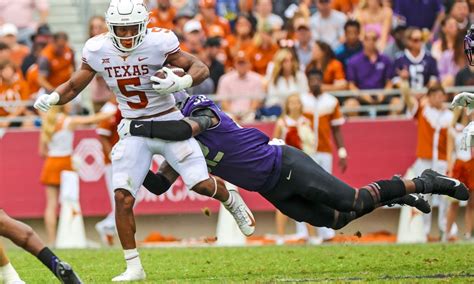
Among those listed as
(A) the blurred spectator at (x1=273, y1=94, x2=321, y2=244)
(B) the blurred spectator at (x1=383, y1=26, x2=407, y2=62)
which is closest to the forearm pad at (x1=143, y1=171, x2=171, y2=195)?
(A) the blurred spectator at (x1=273, y1=94, x2=321, y2=244)

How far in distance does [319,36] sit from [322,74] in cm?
179

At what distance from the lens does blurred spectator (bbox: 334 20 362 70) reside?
15781mm

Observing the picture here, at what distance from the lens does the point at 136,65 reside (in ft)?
29.0

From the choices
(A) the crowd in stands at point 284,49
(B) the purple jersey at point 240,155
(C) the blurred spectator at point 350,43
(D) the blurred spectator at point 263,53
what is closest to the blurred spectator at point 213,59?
(A) the crowd in stands at point 284,49

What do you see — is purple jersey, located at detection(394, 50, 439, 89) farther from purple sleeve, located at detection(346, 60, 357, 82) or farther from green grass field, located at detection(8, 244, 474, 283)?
green grass field, located at detection(8, 244, 474, 283)

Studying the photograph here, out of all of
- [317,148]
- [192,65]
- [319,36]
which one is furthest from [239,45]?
[192,65]

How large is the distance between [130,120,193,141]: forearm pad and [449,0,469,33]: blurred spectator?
7.80 meters

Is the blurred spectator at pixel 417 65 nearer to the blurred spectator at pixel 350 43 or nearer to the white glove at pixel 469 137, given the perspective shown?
the blurred spectator at pixel 350 43

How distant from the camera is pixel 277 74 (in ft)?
49.6

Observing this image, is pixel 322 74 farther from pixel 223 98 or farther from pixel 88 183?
pixel 88 183

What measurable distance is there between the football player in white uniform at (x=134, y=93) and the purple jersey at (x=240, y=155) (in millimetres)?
134

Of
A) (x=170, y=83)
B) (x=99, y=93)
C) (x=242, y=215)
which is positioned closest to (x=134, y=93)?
(x=170, y=83)

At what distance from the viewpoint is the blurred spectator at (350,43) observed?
15781 millimetres

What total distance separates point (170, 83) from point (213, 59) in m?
7.40
